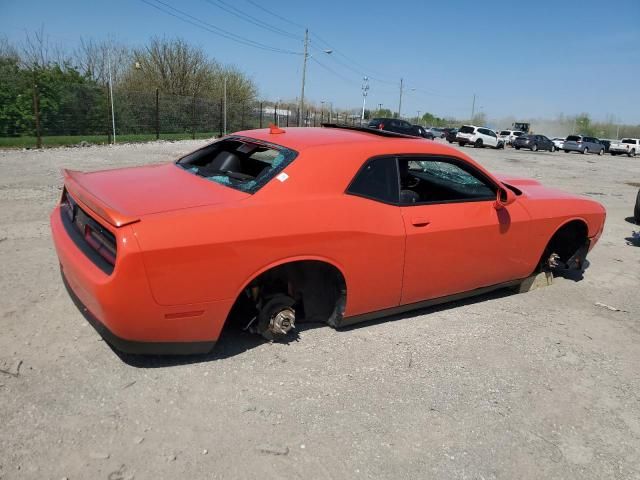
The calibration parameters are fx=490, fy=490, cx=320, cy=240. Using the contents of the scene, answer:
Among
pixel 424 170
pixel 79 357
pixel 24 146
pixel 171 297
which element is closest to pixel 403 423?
pixel 171 297

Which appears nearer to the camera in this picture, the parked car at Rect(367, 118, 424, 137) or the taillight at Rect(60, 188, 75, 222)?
the taillight at Rect(60, 188, 75, 222)

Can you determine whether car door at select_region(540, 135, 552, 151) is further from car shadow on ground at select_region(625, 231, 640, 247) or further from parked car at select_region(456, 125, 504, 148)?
car shadow on ground at select_region(625, 231, 640, 247)

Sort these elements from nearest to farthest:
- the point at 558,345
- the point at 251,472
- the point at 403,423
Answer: the point at 251,472, the point at 403,423, the point at 558,345

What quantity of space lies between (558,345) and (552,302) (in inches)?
37.6

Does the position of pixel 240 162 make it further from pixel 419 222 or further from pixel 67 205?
pixel 419 222

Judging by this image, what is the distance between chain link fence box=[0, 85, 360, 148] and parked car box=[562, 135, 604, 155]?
28.3 m

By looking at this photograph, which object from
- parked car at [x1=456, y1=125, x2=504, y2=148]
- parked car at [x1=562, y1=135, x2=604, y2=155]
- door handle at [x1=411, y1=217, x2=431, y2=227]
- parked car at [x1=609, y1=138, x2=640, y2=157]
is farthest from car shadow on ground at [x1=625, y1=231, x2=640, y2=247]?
parked car at [x1=609, y1=138, x2=640, y2=157]

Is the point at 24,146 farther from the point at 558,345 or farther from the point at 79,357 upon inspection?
the point at 558,345

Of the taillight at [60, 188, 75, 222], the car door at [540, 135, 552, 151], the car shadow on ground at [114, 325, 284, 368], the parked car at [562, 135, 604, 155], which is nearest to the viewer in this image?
the car shadow on ground at [114, 325, 284, 368]

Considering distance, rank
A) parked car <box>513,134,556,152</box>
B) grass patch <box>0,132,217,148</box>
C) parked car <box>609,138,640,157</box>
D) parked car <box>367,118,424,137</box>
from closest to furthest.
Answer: grass patch <box>0,132,217,148</box>, parked car <box>367,118,424,137</box>, parked car <box>513,134,556,152</box>, parked car <box>609,138,640,157</box>

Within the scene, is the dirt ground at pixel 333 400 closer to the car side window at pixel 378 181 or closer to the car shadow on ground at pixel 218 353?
the car shadow on ground at pixel 218 353

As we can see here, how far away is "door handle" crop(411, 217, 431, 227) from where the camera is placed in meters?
3.51

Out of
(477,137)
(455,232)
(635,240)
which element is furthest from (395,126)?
(455,232)

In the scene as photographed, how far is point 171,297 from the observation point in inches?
103
